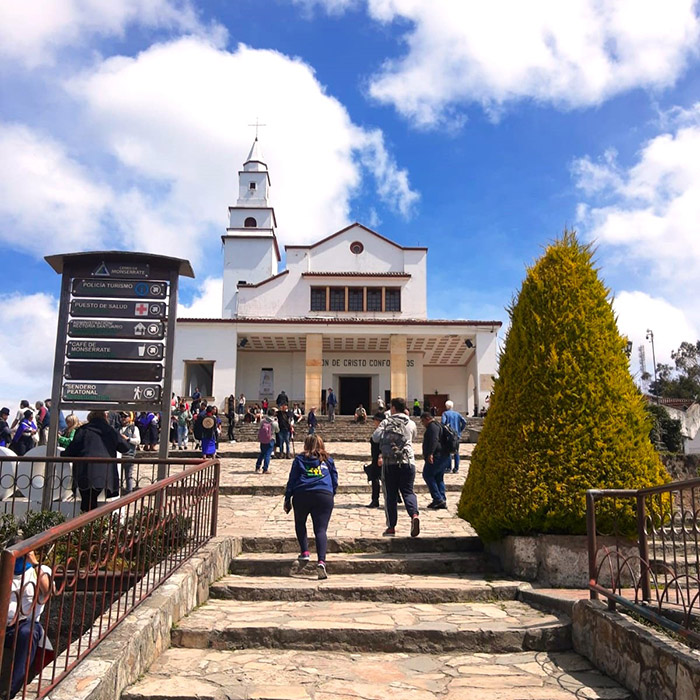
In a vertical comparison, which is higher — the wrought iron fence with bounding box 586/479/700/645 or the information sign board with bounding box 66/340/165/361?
the information sign board with bounding box 66/340/165/361

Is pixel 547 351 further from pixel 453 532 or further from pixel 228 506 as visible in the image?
pixel 228 506

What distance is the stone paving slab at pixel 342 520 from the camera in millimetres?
7523

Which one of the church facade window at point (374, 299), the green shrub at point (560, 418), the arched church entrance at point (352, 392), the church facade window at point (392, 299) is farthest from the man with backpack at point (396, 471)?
the arched church entrance at point (352, 392)

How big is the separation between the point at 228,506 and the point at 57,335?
12.2ft

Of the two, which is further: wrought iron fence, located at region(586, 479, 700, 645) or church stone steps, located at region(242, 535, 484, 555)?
church stone steps, located at region(242, 535, 484, 555)

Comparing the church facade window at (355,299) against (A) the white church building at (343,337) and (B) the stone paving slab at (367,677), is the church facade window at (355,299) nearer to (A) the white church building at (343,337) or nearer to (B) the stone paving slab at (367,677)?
(A) the white church building at (343,337)

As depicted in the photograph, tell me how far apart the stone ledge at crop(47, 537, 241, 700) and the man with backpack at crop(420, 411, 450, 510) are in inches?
158

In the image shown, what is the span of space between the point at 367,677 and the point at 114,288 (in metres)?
5.88

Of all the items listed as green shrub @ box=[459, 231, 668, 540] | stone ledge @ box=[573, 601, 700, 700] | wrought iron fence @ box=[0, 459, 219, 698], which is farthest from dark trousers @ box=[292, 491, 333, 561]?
stone ledge @ box=[573, 601, 700, 700]

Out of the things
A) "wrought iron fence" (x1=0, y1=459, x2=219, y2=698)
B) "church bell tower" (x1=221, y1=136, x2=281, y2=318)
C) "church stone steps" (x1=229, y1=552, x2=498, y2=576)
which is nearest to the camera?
"wrought iron fence" (x1=0, y1=459, x2=219, y2=698)

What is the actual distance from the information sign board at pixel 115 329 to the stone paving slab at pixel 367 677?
445 centimetres

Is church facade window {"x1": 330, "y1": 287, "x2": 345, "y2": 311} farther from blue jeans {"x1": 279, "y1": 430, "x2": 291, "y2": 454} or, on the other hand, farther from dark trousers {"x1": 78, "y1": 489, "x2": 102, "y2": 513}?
dark trousers {"x1": 78, "y1": 489, "x2": 102, "y2": 513}

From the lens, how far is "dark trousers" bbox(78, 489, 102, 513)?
7125mm

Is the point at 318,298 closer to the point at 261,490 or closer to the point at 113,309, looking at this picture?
the point at 261,490
